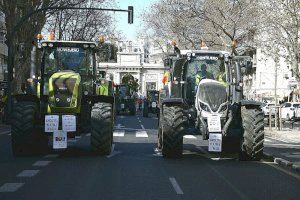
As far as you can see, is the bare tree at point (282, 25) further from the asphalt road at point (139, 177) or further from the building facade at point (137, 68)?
the building facade at point (137, 68)

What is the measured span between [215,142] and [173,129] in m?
1.05

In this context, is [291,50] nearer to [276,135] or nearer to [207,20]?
[207,20]

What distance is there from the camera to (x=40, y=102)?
701 inches

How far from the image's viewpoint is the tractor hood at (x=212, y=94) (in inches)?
668

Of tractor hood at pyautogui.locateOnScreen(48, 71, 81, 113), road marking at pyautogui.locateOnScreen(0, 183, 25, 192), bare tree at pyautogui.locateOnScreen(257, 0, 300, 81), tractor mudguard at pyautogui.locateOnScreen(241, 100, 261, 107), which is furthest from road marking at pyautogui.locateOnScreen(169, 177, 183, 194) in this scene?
bare tree at pyautogui.locateOnScreen(257, 0, 300, 81)

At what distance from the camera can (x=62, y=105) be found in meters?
17.2

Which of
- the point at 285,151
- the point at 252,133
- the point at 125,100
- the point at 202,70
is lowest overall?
the point at 285,151

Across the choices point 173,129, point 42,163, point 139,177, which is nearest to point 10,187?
point 139,177

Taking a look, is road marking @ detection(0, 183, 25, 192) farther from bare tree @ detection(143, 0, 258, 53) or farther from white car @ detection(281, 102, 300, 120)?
white car @ detection(281, 102, 300, 120)

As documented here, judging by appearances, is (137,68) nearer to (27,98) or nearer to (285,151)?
(285,151)

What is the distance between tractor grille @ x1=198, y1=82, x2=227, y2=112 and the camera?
55.7ft

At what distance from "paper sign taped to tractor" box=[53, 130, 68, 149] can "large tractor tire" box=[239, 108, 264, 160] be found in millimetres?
4368

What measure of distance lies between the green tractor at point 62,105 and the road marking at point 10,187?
4754 mm

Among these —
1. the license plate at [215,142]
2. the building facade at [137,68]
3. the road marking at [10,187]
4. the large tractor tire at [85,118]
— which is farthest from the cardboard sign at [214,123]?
the building facade at [137,68]
